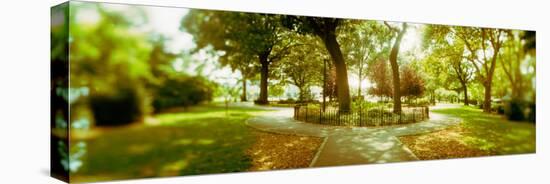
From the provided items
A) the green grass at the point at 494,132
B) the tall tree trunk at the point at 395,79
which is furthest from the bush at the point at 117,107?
the green grass at the point at 494,132

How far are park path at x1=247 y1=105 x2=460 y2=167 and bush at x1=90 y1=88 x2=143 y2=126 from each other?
6.34 ft

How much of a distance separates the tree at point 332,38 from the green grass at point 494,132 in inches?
77.9

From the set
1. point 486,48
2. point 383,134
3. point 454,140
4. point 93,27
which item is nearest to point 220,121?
point 93,27

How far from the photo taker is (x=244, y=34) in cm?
936

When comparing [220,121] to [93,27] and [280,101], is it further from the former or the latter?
[93,27]

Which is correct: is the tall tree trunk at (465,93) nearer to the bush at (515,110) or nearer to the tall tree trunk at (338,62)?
the bush at (515,110)

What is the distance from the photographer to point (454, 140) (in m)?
11.3

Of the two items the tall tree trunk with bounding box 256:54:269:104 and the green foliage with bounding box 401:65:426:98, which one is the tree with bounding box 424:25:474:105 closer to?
the green foliage with bounding box 401:65:426:98

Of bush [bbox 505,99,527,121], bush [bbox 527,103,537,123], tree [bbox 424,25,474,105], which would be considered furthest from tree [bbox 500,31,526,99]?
tree [bbox 424,25,474,105]

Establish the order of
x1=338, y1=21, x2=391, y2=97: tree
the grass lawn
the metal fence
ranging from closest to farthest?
1. the metal fence
2. x1=338, y1=21, x2=391, y2=97: tree
3. the grass lawn

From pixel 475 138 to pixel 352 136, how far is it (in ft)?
9.17

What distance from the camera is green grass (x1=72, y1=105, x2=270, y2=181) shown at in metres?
8.05

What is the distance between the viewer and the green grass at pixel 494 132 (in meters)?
11.5

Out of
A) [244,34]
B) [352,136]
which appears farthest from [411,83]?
[244,34]
